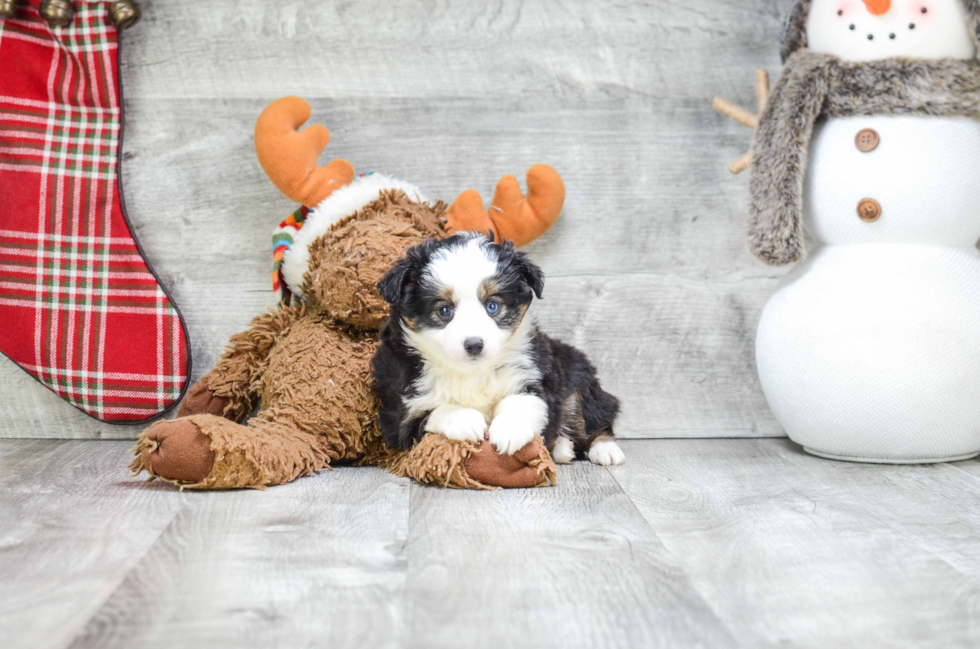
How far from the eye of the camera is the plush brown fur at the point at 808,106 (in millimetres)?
1989

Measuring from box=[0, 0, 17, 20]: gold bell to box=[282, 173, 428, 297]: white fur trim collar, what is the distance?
1002 mm

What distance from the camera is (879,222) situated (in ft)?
6.77

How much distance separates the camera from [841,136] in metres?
2.09

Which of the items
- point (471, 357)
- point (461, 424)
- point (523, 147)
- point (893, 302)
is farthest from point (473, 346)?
point (893, 302)

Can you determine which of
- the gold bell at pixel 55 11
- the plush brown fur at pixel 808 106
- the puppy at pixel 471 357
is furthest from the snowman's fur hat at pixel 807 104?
the gold bell at pixel 55 11

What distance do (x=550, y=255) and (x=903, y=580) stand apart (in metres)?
1.42

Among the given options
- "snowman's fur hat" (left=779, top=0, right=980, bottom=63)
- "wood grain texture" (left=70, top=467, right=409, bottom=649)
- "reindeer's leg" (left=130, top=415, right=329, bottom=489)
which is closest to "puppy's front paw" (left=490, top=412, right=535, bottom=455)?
"wood grain texture" (left=70, top=467, right=409, bottom=649)

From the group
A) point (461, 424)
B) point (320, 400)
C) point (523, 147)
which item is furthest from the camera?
point (523, 147)

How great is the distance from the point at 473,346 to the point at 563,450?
52 cm

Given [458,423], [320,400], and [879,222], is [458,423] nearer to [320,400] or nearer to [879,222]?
[320,400]

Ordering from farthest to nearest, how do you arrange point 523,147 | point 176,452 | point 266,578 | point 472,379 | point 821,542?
point 523,147, point 472,379, point 176,452, point 821,542, point 266,578

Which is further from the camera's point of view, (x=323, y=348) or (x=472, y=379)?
(x=323, y=348)

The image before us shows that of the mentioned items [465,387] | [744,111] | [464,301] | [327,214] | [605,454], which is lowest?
[605,454]

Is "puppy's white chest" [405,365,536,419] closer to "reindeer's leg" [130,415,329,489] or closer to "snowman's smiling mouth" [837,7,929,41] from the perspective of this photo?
"reindeer's leg" [130,415,329,489]
